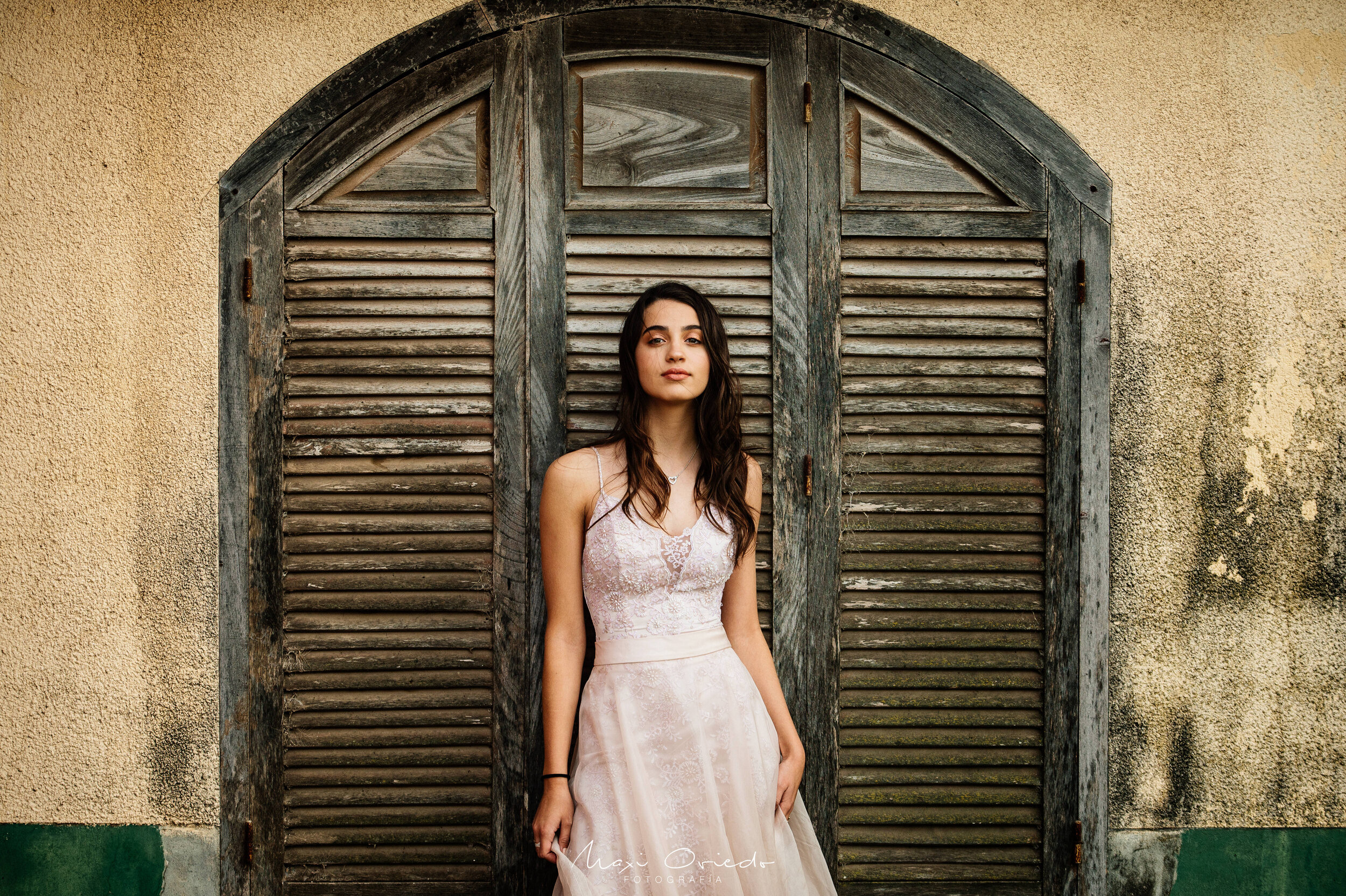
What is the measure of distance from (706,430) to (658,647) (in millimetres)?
612

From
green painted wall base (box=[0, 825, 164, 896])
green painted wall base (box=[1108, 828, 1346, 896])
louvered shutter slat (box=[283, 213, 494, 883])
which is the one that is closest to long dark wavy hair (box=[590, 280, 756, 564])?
louvered shutter slat (box=[283, 213, 494, 883])

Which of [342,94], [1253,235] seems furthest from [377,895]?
[1253,235]

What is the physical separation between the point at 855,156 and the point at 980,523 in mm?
1197

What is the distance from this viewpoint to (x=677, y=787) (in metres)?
2.13

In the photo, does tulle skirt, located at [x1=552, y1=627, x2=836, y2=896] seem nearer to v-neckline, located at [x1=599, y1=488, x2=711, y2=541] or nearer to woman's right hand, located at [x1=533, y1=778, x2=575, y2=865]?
woman's right hand, located at [x1=533, y1=778, x2=575, y2=865]

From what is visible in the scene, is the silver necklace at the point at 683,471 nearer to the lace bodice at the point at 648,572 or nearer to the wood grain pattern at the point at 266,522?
the lace bodice at the point at 648,572

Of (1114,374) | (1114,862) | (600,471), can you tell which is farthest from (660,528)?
(1114,862)

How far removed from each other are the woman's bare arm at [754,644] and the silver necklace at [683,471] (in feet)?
0.54

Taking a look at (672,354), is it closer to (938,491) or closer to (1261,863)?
(938,491)

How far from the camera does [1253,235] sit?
2.57 meters

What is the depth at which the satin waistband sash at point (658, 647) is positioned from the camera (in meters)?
2.19

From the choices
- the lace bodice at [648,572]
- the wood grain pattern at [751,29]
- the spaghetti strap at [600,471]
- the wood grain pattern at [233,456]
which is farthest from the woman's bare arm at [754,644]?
the wood grain pattern at [233,456]

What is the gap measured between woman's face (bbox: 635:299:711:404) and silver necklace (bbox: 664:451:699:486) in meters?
0.17

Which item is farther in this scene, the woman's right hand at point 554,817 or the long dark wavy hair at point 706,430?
the long dark wavy hair at point 706,430
